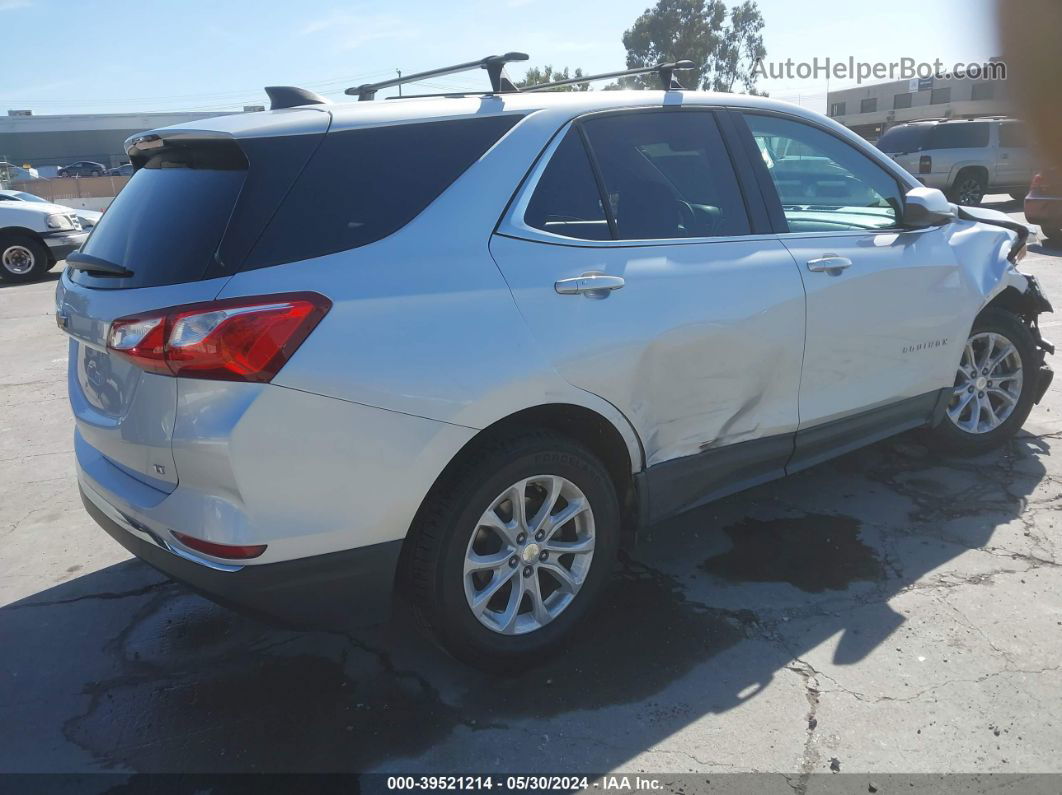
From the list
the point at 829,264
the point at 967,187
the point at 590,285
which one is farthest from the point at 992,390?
the point at 967,187

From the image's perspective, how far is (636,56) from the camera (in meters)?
64.2

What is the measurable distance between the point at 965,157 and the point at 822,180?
16208mm

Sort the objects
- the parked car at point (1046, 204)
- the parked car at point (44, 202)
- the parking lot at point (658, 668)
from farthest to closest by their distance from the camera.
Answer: the parked car at point (44, 202)
the parked car at point (1046, 204)
the parking lot at point (658, 668)

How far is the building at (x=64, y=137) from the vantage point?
62906 mm

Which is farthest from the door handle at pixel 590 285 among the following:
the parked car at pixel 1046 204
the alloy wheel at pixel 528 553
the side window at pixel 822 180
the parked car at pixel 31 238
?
the parked car at pixel 31 238

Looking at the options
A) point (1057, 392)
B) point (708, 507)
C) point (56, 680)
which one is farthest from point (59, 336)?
point (1057, 392)

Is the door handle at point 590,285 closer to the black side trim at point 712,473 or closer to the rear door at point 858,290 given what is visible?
the black side trim at point 712,473

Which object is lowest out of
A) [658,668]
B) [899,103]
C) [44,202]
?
[658,668]

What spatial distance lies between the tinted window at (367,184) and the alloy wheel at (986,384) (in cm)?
299

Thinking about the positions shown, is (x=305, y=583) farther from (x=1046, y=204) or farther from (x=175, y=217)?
(x=1046, y=204)

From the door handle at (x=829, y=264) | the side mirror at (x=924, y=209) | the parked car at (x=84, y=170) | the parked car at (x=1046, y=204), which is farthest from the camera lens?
the parked car at (x=84, y=170)

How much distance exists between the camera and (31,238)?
12.7 m

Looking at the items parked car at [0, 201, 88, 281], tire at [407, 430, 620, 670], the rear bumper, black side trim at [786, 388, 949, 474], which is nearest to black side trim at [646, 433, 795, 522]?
black side trim at [786, 388, 949, 474]

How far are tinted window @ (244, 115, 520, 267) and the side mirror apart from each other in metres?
2.11
